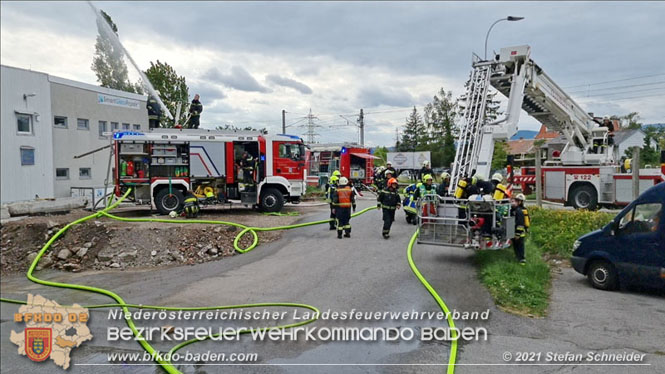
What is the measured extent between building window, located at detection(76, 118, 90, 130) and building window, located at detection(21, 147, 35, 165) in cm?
2311

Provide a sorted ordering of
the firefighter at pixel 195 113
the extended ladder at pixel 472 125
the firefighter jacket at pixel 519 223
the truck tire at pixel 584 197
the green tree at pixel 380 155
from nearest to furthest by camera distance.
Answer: the firefighter jacket at pixel 519 223 < the extended ladder at pixel 472 125 < the truck tire at pixel 584 197 < the firefighter at pixel 195 113 < the green tree at pixel 380 155

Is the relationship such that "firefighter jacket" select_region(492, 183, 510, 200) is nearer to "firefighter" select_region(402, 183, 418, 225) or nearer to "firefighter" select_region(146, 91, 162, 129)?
"firefighter" select_region(402, 183, 418, 225)

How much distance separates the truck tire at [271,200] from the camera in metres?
15.2

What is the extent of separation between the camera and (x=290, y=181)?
15.4 metres

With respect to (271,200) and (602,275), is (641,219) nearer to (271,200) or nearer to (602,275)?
(602,275)

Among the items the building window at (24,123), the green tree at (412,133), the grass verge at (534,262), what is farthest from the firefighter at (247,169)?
the green tree at (412,133)

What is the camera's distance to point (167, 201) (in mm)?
14102

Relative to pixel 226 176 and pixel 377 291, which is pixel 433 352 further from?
pixel 226 176

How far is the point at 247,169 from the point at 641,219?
35.6 ft

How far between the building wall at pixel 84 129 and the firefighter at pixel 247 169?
11481mm

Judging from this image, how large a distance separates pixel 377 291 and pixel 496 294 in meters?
1.84

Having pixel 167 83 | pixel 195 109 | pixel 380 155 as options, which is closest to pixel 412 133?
pixel 380 155

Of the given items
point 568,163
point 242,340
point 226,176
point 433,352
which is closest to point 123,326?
point 242,340

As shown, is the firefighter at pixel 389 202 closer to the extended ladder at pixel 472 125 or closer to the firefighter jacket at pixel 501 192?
the extended ladder at pixel 472 125
